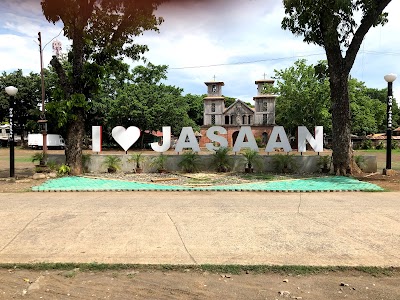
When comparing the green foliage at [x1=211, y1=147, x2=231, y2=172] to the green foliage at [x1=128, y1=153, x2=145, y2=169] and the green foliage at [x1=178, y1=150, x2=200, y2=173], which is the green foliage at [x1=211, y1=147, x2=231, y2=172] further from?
the green foliage at [x1=128, y1=153, x2=145, y2=169]

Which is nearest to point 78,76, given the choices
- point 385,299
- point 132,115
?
point 385,299

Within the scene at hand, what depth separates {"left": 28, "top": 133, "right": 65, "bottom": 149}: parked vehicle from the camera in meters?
49.6

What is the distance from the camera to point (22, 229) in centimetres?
653

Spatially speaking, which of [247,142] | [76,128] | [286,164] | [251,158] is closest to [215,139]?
[247,142]

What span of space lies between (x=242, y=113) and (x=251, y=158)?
50.0 meters

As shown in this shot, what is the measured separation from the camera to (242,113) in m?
66.4

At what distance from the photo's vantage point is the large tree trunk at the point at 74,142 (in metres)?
16.3

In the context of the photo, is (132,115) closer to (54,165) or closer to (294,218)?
(54,165)

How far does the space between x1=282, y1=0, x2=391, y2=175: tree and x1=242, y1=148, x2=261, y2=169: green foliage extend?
3.32 metres

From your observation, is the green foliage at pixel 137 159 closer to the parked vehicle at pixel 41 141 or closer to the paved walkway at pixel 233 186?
the paved walkway at pixel 233 186

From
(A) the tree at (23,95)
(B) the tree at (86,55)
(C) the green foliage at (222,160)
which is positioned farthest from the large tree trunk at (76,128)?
(A) the tree at (23,95)

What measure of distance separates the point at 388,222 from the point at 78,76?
529 inches

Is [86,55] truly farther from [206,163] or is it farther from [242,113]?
[242,113]

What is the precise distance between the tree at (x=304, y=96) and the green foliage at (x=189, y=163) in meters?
31.2
